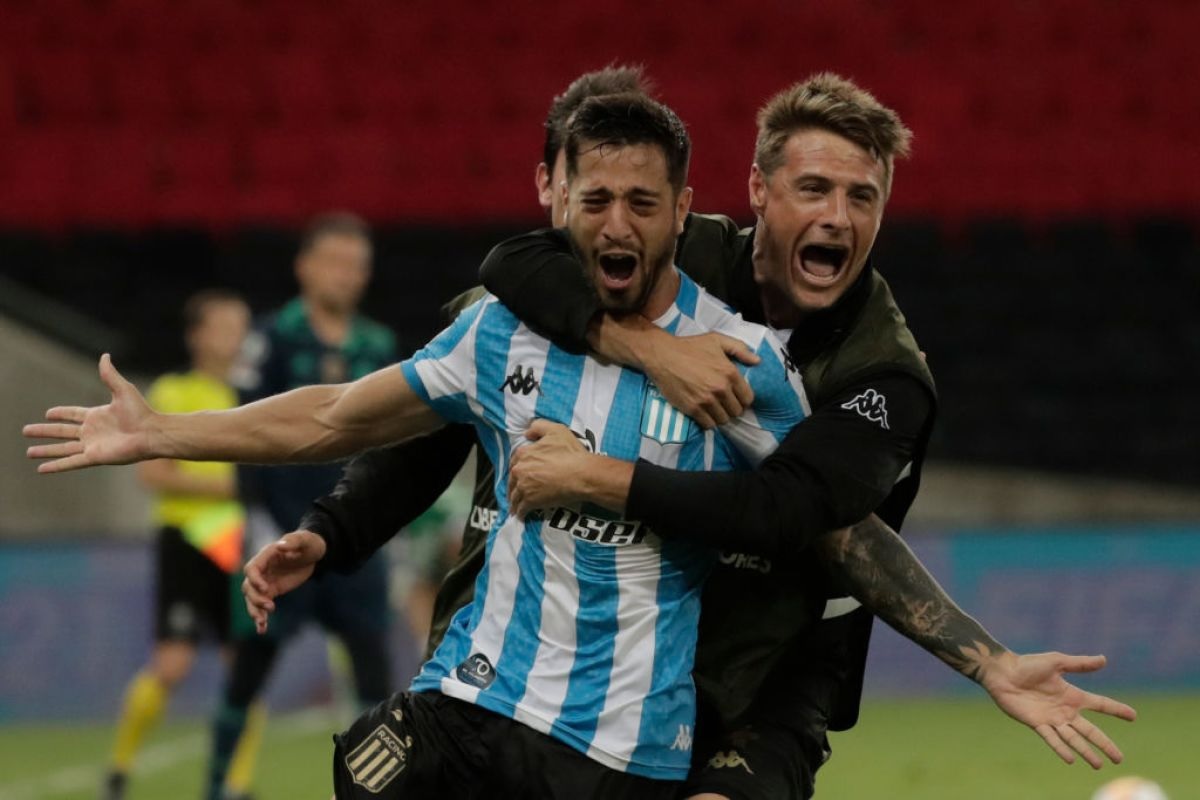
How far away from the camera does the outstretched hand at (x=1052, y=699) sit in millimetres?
3191

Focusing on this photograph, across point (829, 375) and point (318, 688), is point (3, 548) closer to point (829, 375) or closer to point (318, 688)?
point (318, 688)

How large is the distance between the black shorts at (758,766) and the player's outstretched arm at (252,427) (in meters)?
0.79

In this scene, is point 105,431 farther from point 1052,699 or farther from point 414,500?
point 1052,699

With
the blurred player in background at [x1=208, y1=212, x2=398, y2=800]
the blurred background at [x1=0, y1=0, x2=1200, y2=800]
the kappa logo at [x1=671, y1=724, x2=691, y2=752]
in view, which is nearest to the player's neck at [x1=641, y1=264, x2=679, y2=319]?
the kappa logo at [x1=671, y1=724, x2=691, y2=752]

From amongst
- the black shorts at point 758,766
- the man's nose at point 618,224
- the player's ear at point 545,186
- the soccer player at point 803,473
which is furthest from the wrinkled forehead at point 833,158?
the black shorts at point 758,766

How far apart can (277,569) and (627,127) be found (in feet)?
3.53

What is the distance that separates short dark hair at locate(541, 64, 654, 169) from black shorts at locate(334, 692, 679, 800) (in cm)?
120

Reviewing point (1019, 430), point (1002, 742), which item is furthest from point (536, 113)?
point (1002, 742)

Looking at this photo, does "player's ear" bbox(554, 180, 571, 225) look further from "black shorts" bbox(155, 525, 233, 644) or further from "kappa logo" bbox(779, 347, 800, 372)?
"black shorts" bbox(155, 525, 233, 644)

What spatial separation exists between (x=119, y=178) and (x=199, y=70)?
1.04 metres

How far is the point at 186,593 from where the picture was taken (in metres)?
7.52

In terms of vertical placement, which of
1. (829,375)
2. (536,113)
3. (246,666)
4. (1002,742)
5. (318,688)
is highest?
(829,375)

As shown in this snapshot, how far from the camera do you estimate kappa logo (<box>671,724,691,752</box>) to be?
320cm

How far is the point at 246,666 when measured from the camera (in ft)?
21.0
